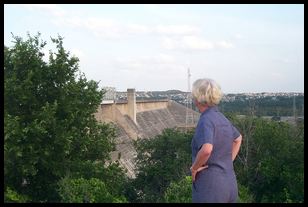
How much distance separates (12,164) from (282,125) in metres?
12.5

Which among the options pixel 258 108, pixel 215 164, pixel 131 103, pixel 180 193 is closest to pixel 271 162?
pixel 180 193

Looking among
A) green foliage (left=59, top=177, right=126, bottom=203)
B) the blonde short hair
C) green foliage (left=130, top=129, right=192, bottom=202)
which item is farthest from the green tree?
the blonde short hair

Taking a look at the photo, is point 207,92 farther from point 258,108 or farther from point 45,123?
point 258,108

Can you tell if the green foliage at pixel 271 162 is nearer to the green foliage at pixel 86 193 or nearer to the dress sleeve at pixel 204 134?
the green foliage at pixel 86 193

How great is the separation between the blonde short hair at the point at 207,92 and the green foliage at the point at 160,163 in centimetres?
1564

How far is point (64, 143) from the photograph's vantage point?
15.0 metres

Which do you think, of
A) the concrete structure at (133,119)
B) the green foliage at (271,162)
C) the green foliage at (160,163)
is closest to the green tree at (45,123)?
the green foliage at (160,163)

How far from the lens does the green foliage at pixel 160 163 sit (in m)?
21.5

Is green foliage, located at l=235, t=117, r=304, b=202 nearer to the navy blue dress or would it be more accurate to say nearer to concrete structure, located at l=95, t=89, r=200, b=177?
concrete structure, located at l=95, t=89, r=200, b=177

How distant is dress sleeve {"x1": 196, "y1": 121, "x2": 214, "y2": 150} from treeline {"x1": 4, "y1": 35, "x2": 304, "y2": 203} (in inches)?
269

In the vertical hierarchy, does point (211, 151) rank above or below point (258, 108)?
above

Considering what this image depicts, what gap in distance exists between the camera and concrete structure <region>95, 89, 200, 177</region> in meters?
34.3

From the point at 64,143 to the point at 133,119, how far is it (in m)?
32.4

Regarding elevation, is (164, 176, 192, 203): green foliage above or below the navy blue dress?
below
